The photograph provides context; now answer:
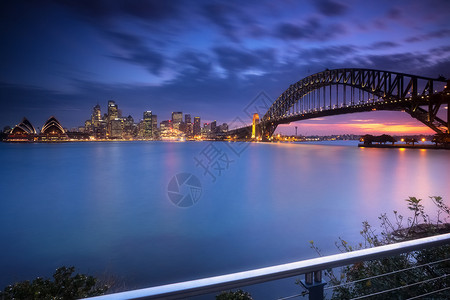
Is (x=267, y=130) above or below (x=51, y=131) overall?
below

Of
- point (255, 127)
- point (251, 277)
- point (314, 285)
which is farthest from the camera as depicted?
point (255, 127)

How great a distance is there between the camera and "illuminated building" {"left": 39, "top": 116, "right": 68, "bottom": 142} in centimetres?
13000

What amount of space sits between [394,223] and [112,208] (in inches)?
515

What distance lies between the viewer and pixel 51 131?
133m

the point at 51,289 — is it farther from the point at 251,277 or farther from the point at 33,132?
the point at 33,132

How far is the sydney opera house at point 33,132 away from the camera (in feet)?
417

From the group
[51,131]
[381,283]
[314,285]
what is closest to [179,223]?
[381,283]

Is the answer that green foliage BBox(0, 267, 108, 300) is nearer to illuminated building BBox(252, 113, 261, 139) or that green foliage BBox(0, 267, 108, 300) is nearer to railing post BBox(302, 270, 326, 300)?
railing post BBox(302, 270, 326, 300)

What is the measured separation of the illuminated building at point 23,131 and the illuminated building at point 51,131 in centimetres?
422

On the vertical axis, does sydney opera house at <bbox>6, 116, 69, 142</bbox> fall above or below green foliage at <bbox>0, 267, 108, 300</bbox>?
above

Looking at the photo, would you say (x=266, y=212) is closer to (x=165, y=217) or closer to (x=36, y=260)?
(x=165, y=217)

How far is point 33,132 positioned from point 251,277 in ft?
513

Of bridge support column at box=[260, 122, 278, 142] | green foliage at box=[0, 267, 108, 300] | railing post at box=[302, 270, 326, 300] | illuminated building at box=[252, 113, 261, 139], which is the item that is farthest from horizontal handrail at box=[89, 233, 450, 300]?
illuminated building at box=[252, 113, 261, 139]

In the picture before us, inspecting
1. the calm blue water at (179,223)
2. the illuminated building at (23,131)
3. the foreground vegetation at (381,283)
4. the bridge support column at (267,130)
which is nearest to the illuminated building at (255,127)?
the bridge support column at (267,130)
